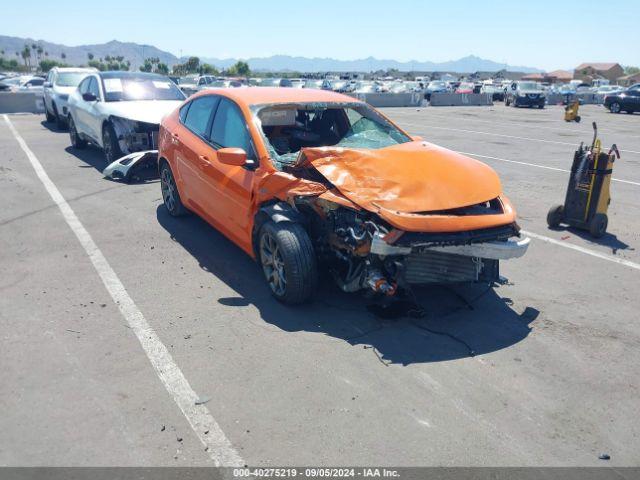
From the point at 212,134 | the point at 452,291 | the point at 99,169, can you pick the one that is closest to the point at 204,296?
the point at 212,134

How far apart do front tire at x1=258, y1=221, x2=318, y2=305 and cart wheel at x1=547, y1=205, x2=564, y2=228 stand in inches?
165

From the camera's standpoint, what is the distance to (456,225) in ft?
13.2

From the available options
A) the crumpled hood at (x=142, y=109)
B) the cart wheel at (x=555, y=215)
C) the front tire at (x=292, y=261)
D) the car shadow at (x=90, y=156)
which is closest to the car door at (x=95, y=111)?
the crumpled hood at (x=142, y=109)

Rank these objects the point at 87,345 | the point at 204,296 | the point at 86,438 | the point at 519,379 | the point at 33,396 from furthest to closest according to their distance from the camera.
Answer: the point at 204,296 < the point at 87,345 < the point at 519,379 < the point at 33,396 < the point at 86,438

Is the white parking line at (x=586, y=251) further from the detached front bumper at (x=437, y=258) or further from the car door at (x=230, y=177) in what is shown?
the car door at (x=230, y=177)

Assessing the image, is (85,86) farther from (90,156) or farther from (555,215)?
(555,215)

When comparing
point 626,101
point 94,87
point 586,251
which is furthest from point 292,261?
point 626,101

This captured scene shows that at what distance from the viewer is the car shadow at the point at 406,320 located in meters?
4.04

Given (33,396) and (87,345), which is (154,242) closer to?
(87,345)

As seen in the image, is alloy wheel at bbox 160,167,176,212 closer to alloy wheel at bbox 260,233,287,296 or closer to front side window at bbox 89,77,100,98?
alloy wheel at bbox 260,233,287,296

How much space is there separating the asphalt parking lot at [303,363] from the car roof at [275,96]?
1.65 metres

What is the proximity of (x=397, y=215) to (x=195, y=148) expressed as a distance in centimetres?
285

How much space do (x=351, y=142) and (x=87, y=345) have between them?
3065 millimetres

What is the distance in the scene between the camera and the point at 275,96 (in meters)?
5.65
